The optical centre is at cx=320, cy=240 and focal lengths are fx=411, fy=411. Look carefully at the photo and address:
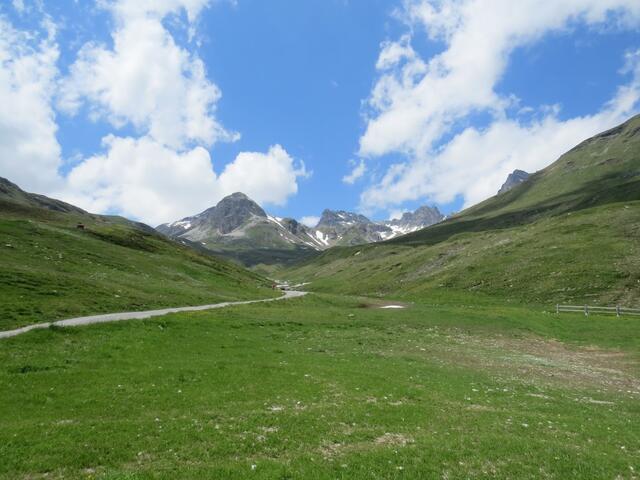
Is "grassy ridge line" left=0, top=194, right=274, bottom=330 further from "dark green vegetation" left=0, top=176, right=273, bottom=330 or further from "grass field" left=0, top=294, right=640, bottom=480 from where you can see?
"grass field" left=0, top=294, right=640, bottom=480

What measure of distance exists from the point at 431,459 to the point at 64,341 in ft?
86.4

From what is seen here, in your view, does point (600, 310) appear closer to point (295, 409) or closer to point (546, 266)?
point (546, 266)

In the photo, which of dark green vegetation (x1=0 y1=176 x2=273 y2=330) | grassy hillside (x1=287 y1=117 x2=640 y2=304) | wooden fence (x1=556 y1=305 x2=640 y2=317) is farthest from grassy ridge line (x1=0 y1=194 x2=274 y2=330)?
wooden fence (x1=556 y1=305 x2=640 y2=317)

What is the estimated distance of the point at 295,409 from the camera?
1969cm

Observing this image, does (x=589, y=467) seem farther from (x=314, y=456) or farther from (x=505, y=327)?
(x=505, y=327)

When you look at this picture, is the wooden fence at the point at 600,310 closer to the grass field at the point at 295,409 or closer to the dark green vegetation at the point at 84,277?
the grass field at the point at 295,409

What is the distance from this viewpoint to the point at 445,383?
26.8m

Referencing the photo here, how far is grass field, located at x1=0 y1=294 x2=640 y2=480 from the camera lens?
547 inches

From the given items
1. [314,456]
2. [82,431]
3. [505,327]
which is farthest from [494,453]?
[505,327]

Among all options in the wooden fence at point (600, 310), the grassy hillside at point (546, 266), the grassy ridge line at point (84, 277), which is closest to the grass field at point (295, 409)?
the grassy ridge line at point (84, 277)

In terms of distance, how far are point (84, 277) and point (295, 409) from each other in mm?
54229

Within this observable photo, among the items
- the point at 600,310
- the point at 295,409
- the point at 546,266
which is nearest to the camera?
the point at 295,409

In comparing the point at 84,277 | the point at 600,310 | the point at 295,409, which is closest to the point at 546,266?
the point at 600,310

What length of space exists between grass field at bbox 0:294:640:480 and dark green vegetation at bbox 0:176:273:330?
1162cm
